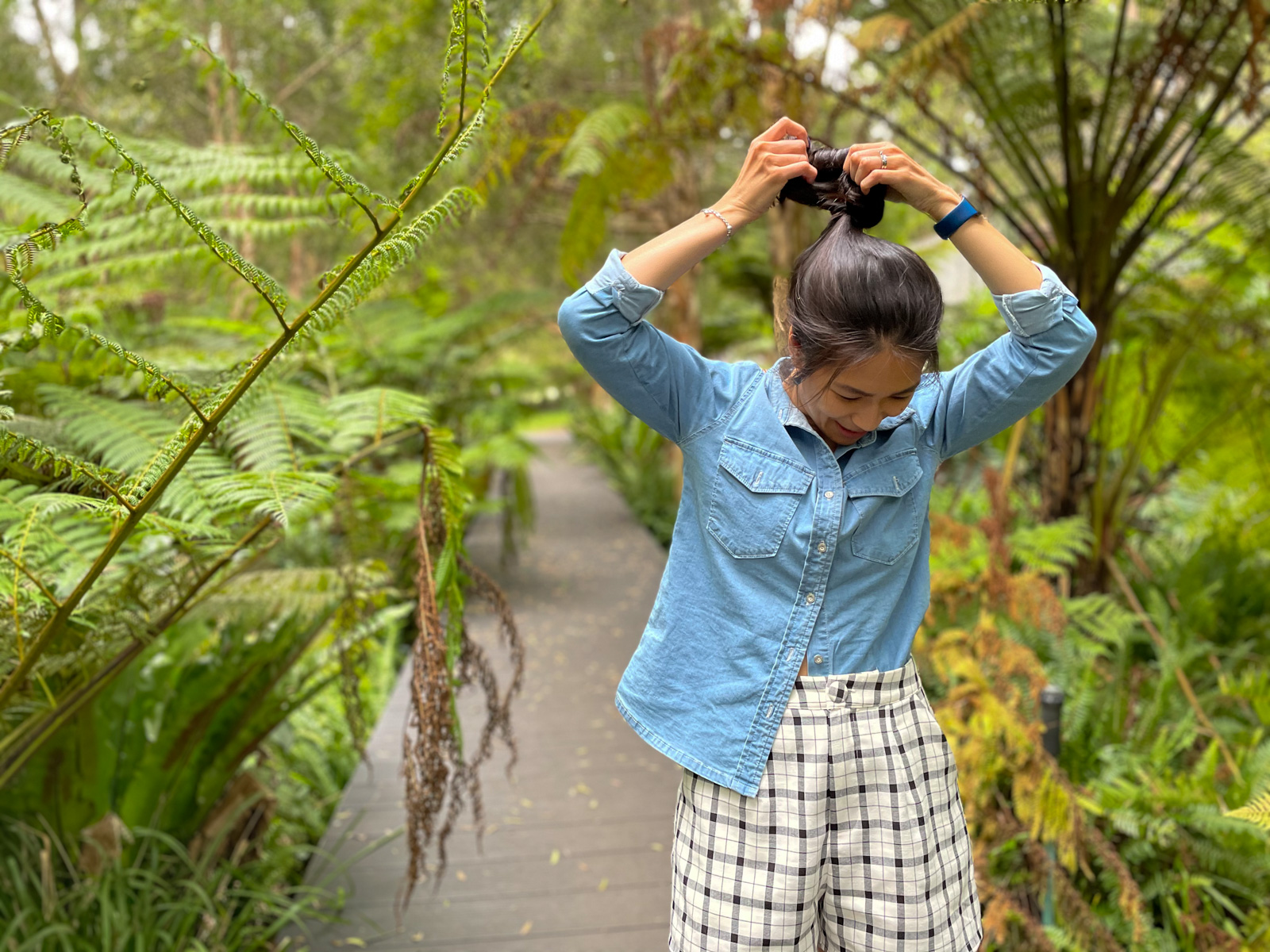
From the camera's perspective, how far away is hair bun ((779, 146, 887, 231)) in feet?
4.41

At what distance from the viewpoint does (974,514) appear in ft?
18.7

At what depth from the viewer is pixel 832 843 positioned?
1.41 meters

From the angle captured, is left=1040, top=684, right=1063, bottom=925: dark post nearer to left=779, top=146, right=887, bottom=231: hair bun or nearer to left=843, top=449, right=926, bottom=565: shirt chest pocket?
left=843, top=449, right=926, bottom=565: shirt chest pocket

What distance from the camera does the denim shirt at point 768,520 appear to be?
1.37 meters

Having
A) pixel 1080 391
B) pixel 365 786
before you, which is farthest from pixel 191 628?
pixel 1080 391

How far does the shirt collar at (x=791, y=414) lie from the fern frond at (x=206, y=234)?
669mm

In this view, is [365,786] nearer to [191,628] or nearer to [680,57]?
[191,628]

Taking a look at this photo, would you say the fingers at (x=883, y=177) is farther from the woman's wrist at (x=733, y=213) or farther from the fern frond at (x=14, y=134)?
the fern frond at (x=14, y=134)

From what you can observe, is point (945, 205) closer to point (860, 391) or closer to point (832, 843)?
point (860, 391)

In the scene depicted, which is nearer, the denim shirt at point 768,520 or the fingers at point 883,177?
the fingers at point 883,177

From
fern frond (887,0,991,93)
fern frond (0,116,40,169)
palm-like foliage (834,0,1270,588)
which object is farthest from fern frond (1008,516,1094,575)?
fern frond (0,116,40,169)

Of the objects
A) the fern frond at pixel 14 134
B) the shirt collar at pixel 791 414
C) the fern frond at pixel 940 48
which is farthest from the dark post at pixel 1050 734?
the fern frond at pixel 14 134

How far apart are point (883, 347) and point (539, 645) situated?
412 centimetres

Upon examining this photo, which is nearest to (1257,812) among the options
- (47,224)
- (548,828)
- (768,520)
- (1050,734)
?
(1050,734)
